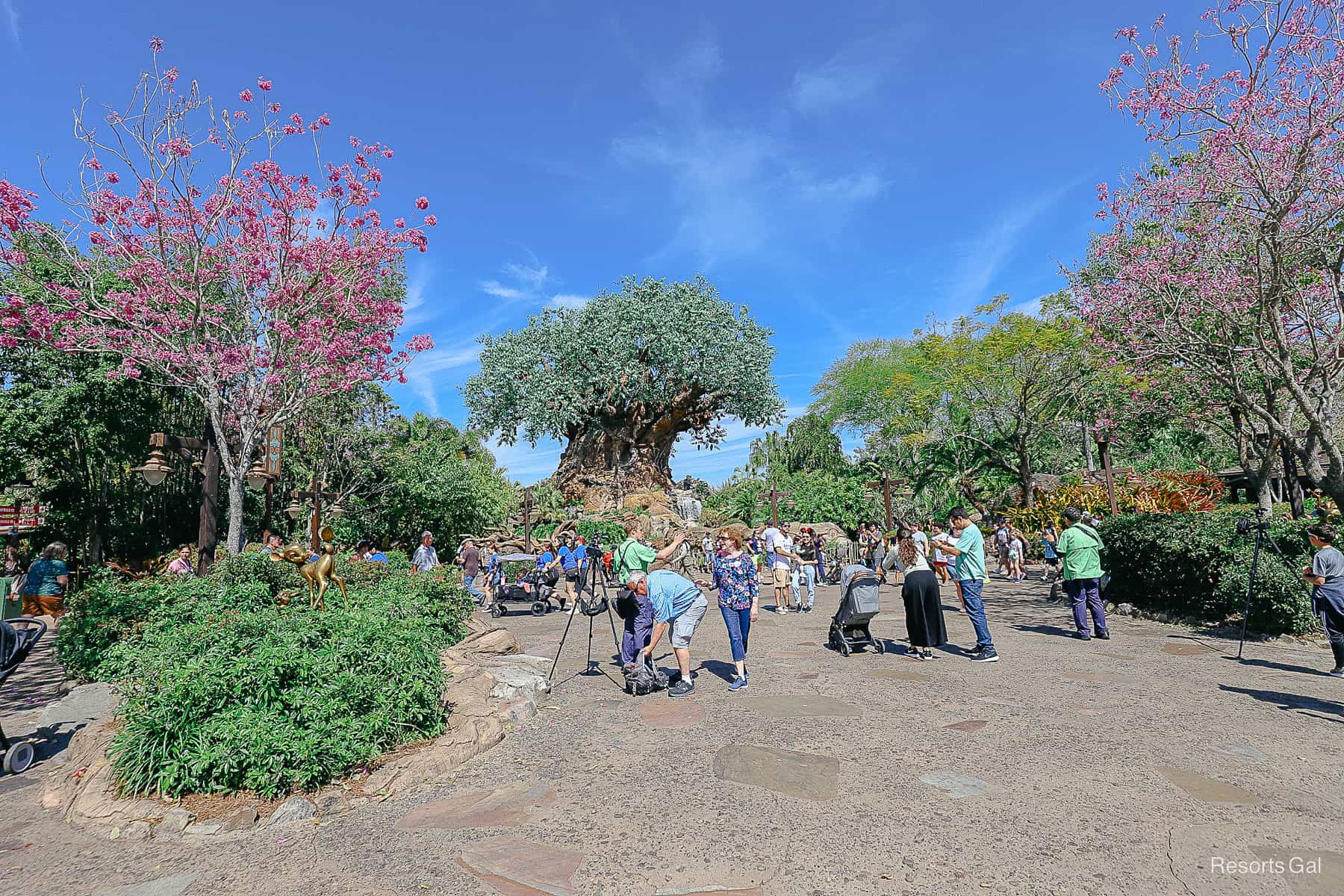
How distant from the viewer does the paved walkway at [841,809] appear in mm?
3176

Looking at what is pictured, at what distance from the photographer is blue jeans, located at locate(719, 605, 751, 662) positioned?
6770 millimetres

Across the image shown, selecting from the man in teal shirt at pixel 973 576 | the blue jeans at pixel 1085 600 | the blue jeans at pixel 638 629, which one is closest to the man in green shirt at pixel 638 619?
the blue jeans at pixel 638 629

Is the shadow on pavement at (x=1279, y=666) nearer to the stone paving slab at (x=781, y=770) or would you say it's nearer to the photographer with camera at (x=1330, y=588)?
the photographer with camera at (x=1330, y=588)

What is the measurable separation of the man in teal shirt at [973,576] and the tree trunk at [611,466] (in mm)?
23519

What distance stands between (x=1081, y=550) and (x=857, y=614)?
279cm

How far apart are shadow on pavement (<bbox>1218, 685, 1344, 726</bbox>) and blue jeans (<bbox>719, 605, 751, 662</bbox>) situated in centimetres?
421

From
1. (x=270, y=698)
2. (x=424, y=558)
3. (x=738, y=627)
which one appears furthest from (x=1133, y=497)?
(x=270, y=698)

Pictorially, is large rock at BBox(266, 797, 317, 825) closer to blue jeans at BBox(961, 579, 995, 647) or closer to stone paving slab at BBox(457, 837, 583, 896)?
stone paving slab at BBox(457, 837, 583, 896)

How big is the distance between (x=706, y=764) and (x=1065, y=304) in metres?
20.5

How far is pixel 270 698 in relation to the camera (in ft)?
14.3

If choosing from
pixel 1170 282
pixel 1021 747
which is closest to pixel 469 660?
pixel 1021 747

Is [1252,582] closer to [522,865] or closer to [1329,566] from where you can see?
[1329,566]

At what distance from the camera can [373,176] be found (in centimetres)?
1224

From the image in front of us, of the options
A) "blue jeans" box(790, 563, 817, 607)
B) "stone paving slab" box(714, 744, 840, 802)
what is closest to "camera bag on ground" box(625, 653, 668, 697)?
"stone paving slab" box(714, 744, 840, 802)
